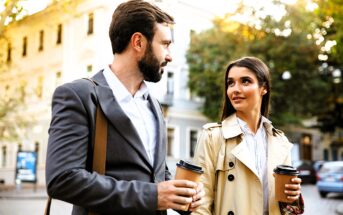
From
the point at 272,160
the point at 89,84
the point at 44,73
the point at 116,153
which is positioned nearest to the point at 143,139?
the point at 116,153

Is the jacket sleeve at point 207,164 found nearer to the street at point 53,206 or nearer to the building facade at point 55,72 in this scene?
the street at point 53,206

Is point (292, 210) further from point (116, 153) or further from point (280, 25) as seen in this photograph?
point (280, 25)

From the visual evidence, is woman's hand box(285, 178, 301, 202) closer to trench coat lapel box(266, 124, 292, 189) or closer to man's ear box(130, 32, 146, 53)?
trench coat lapel box(266, 124, 292, 189)

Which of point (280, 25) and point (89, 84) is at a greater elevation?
point (280, 25)

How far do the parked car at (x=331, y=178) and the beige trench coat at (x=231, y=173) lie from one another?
14296mm

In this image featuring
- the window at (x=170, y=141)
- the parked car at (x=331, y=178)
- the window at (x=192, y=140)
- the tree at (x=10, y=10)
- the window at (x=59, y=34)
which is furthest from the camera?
the window at (x=192, y=140)

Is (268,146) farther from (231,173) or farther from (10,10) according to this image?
(10,10)

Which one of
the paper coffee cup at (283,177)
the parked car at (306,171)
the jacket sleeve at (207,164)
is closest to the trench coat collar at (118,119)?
the paper coffee cup at (283,177)

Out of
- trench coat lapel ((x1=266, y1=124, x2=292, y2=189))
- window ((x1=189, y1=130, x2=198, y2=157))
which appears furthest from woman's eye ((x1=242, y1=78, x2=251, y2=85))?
window ((x1=189, y1=130, x2=198, y2=157))

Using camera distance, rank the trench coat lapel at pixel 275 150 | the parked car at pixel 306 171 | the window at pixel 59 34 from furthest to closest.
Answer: the window at pixel 59 34
the parked car at pixel 306 171
the trench coat lapel at pixel 275 150

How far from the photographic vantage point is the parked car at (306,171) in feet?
77.6

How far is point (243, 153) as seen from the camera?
2.70 metres

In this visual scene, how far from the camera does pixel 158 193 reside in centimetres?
162

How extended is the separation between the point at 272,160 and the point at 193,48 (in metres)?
23.2
